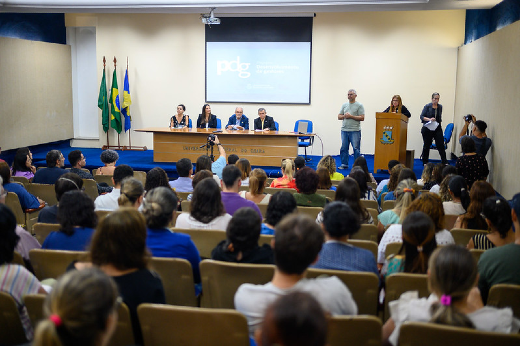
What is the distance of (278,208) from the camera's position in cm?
337

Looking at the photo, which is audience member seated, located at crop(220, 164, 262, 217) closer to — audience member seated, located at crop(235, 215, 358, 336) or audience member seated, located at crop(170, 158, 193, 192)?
audience member seated, located at crop(170, 158, 193, 192)

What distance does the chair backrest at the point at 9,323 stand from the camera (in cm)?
212

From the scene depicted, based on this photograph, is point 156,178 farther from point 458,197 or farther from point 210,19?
point 210,19

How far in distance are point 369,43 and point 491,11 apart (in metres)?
2.70

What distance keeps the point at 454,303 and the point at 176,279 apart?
1475 millimetres

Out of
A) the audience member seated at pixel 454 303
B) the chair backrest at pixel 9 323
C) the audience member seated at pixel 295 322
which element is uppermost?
the audience member seated at pixel 295 322

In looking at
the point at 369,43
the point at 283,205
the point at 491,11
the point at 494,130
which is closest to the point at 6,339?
the point at 283,205

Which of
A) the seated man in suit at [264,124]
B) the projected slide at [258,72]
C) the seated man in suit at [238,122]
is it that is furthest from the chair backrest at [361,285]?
the projected slide at [258,72]

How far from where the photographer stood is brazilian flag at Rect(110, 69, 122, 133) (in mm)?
11688

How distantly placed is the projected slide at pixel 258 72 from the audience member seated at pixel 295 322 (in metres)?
10.4

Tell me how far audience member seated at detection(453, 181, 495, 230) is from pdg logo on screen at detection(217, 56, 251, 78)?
837 centimetres

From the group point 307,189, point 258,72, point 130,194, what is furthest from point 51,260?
point 258,72

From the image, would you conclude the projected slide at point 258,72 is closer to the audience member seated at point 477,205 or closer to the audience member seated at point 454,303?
the audience member seated at point 477,205

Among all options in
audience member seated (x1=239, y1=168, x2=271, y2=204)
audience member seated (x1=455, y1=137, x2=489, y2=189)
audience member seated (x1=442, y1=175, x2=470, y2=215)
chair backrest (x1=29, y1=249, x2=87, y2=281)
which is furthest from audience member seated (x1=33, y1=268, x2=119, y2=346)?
audience member seated (x1=455, y1=137, x2=489, y2=189)
